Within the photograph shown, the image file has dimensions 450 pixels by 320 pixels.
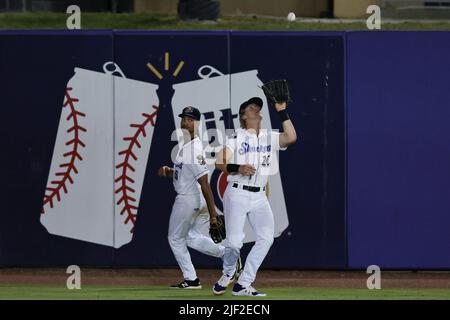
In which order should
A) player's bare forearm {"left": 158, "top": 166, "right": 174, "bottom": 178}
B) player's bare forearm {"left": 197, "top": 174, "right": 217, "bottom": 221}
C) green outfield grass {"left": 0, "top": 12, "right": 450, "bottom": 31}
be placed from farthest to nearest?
green outfield grass {"left": 0, "top": 12, "right": 450, "bottom": 31}
player's bare forearm {"left": 158, "top": 166, "right": 174, "bottom": 178}
player's bare forearm {"left": 197, "top": 174, "right": 217, "bottom": 221}

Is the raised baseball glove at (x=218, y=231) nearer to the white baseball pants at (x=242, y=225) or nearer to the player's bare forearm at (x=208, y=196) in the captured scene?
the player's bare forearm at (x=208, y=196)

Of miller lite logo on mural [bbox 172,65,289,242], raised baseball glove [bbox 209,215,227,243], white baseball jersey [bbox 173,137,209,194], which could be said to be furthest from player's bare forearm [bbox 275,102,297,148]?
miller lite logo on mural [bbox 172,65,289,242]

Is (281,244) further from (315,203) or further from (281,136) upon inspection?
(281,136)

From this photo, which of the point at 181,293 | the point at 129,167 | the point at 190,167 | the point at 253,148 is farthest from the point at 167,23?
the point at 181,293

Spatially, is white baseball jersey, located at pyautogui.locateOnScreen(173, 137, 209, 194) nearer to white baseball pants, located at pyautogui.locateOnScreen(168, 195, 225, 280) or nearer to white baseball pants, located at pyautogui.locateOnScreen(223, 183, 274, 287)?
white baseball pants, located at pyautogui.locateOnScreen(168, 195, 225, 280)

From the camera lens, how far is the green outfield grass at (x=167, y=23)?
18766mm

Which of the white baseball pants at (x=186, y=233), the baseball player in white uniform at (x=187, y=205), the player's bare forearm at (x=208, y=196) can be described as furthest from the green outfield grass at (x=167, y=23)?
the player's bare forearm at (x=208, y=196)

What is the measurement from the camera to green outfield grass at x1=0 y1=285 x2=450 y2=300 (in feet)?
35.2

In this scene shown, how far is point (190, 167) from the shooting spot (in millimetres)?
11766

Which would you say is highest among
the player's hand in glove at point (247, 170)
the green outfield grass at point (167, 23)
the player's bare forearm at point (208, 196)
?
the green outfield grass at point (167, 23)

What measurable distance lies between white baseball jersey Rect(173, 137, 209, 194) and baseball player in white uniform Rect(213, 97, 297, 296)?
738mm

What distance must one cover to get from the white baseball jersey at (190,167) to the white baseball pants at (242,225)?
0.83 m

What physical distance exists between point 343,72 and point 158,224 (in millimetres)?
2680

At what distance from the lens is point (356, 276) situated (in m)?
13.6
